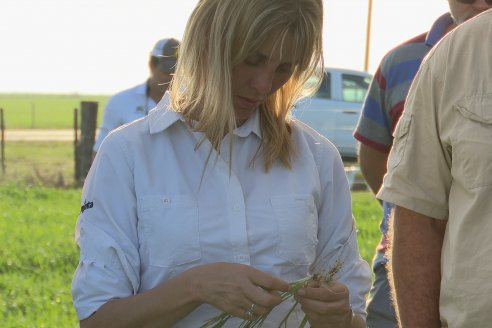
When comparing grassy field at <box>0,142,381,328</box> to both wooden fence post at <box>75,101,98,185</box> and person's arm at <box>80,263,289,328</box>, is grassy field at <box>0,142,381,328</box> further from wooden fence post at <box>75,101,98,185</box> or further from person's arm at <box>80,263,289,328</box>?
person's arm at <box>80,263,289,328</box>

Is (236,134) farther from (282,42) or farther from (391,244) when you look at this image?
(391,244)

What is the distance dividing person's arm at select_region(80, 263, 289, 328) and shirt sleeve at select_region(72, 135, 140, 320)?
47 millimetres

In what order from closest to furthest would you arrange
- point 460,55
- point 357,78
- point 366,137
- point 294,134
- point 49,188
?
1. point 460,55
2. point 294,134
3. point 366,137
4. point 49,188
5. point 357,78

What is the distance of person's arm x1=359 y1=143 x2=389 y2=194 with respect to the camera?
16.8 feet

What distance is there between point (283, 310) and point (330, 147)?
51 cm

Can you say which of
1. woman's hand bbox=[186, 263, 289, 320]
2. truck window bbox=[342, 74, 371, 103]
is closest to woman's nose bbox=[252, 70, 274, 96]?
woman's hand bbox=[186, 263, 289, 320]

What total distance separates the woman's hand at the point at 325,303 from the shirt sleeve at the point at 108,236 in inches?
18.1

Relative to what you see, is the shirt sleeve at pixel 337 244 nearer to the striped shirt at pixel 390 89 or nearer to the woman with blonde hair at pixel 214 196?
the woman with blonde hair at pixel 214 196

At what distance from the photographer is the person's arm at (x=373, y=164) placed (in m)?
5.11

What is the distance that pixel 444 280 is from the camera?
9.95 ft

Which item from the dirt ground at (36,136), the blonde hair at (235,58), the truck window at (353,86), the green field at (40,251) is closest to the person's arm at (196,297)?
the blonde hair at (235,58)

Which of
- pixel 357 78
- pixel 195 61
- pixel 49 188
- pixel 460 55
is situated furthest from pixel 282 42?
pixel 357 78

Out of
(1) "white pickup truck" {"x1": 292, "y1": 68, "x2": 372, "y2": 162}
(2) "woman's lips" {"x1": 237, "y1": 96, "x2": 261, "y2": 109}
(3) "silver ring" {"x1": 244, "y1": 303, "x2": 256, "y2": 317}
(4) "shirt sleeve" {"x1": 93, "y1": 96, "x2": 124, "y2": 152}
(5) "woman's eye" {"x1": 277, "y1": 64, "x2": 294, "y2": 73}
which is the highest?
(5) "woman's eye" {"x1": 277, "y1": 64, "x2": 294, "y2": 73}

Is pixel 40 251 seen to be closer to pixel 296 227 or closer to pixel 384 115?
pixel 384 115
